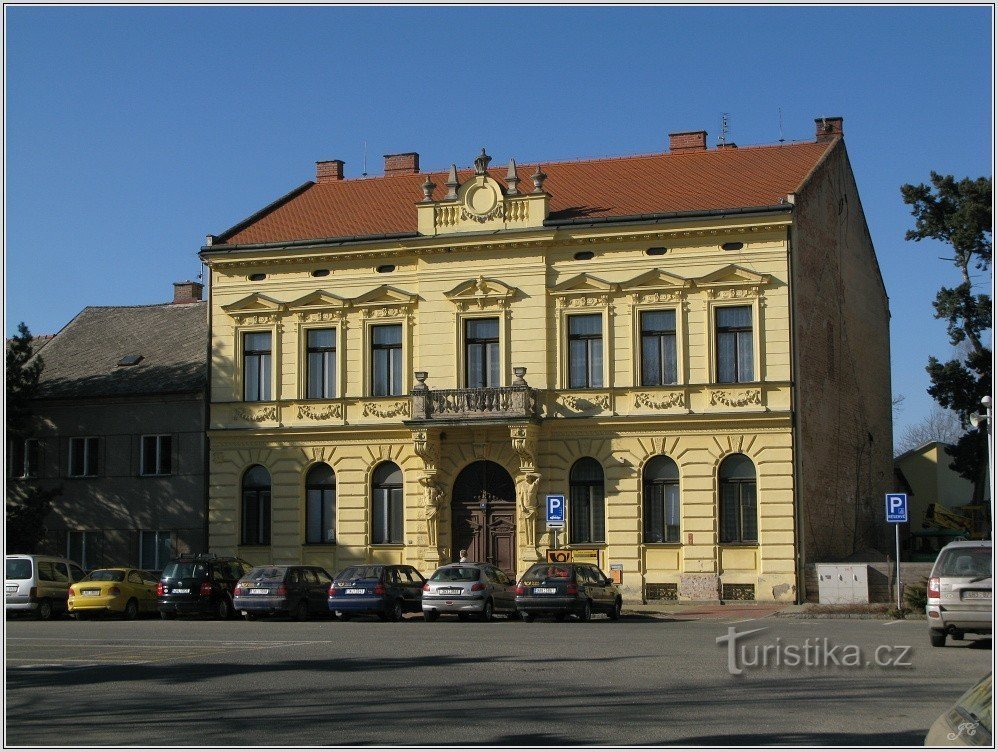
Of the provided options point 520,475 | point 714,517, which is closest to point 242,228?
point 520,475

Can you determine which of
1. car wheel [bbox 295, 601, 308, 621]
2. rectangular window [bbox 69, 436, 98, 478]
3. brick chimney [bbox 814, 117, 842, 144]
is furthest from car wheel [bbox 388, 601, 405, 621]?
brick chimney [bbox 814, 117, 842, 144]

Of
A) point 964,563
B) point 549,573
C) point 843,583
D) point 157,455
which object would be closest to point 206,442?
point 157,455

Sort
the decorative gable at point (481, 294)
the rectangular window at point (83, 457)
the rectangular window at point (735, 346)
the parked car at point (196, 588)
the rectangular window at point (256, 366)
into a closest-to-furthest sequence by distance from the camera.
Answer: the parked car at point (196, 588)
the rectangular window at point (735, 346)
the decorative gable at point (481, 294)
the rectangular window at point (256, 366)
the rectangular window at point (83, 457)

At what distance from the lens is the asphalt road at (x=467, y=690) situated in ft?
40.3

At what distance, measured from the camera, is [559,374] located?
39250 millimetres

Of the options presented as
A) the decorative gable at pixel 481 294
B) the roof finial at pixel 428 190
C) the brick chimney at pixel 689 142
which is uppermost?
the brick chimney at pixel 689 142

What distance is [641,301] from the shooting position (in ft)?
127

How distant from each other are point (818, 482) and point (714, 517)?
4022 mm

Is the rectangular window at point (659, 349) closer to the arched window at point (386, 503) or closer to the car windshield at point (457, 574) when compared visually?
the arched window at point (386, 503)

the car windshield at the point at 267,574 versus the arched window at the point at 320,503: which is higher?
the arched window at the point at 320,503

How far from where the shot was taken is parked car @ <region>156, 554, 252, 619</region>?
110 ft

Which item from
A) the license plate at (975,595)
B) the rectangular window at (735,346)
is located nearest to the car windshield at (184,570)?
the rectangular window at (735,346)

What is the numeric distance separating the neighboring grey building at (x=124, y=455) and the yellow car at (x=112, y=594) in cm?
689

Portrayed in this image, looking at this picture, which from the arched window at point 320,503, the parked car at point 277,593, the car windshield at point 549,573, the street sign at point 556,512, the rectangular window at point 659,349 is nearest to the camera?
the car windshield at point 549,573
